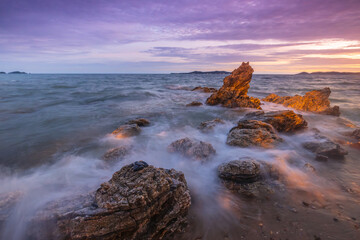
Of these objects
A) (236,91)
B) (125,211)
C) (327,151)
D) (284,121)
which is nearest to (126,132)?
(125,211)

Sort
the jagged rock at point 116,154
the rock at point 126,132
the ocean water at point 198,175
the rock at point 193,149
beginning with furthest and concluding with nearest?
Result: the rock at point 126,132 < the jagged rock at point 116,154 < the rock at point 193,149 < the ocean water at point 198,175

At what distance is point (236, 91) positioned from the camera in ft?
54.5

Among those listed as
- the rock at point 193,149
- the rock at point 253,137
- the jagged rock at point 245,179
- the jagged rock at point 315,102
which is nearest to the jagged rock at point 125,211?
the jagged rock at point 245,179

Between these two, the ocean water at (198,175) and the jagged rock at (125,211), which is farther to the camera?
the ocean water at (198,175)

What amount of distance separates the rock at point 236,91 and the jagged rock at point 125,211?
1341cm

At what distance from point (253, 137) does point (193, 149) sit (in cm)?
244

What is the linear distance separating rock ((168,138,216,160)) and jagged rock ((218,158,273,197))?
1.19m

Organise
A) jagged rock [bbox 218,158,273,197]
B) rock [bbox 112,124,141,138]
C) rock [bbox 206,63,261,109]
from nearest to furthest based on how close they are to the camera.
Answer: jagged rock [bbox 218,158,273,197] → rock [bbox 112,124,141,138] → rock [bbox 206,63,261,109]

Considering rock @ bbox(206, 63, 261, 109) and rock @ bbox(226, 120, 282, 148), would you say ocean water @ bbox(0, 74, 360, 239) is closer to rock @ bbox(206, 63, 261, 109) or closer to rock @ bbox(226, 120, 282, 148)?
rock @ bbox(226, 120, 282, 148)

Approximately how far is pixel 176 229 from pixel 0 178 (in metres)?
5.59

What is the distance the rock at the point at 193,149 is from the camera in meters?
6.11

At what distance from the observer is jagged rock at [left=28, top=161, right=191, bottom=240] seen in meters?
2.86

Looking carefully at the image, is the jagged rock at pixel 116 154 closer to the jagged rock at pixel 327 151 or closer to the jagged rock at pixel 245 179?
the jagged rock at pixel 245 179

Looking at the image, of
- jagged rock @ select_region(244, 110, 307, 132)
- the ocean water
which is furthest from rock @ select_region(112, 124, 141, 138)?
jagged rock @ select_region(244, 110, 307, 132)
